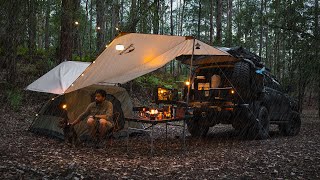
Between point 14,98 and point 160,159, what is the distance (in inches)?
315

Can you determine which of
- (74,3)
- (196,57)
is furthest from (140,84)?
(196,57)

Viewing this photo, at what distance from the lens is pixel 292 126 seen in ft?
32.9

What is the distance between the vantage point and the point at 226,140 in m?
8.82

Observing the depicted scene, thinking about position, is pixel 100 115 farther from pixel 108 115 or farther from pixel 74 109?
pixel 74 109

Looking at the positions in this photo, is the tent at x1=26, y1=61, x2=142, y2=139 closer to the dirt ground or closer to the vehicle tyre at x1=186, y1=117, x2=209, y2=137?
the dirt ground

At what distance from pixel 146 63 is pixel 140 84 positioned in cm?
1008

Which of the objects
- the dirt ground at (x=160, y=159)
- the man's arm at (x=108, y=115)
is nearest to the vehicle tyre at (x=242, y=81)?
the dirt ground at (x=160, y=159)

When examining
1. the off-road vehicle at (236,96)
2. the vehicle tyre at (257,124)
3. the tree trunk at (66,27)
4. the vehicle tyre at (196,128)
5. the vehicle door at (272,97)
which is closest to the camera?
the off-road vehicle at (236,96)

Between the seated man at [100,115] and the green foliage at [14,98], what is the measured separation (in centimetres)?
571

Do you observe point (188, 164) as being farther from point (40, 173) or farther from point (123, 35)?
point (123, 35)

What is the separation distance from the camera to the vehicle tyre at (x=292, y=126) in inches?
391

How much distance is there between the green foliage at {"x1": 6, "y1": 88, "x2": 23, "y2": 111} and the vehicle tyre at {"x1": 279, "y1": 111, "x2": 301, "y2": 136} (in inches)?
348

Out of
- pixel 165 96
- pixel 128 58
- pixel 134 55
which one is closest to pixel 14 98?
pixel 128 58

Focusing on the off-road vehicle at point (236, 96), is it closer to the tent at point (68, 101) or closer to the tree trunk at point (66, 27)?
the tent at point (68, 101)
